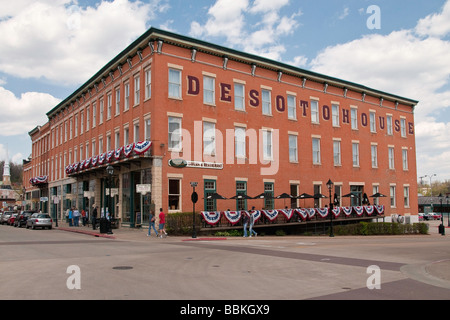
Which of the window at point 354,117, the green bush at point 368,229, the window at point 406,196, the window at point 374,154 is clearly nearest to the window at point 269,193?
the green bush at point 368,229

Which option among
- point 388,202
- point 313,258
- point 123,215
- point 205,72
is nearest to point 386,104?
point 388,202

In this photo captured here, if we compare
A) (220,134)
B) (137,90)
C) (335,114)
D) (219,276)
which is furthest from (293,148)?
(219,276)

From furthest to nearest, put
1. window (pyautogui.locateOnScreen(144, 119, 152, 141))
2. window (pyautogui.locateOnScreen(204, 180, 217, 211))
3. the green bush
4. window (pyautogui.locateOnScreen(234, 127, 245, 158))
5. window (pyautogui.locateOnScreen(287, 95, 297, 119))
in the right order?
1. window (pyautogui.locateOnScreen(287, 95, 297, 119))
2. the green bush
3. window (pyautogui.locateOnScreen(234, 127, 245, 158))
4. window (pyautogui.locateOnScreen(204, 180, 217, 211))
5. window (pyautogui.locateOnScreen(144, 119, 152, 141))

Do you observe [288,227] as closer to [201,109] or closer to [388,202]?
[201,109]

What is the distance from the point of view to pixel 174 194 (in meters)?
29.7

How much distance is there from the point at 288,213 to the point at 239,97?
33.7 ft

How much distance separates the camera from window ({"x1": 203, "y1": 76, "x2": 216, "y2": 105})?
32438mm

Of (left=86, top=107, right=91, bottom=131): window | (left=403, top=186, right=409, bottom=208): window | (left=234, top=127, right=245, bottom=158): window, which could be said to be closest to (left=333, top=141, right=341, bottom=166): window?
(left=403, top=186, right=409, bottom=208): window

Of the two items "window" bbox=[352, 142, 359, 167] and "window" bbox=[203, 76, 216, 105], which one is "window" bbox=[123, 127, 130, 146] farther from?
"window" bbox=[352, 142, 359, 167]

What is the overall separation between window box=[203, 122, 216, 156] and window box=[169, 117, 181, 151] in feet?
7.39

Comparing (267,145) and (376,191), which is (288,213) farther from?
(376,191)
